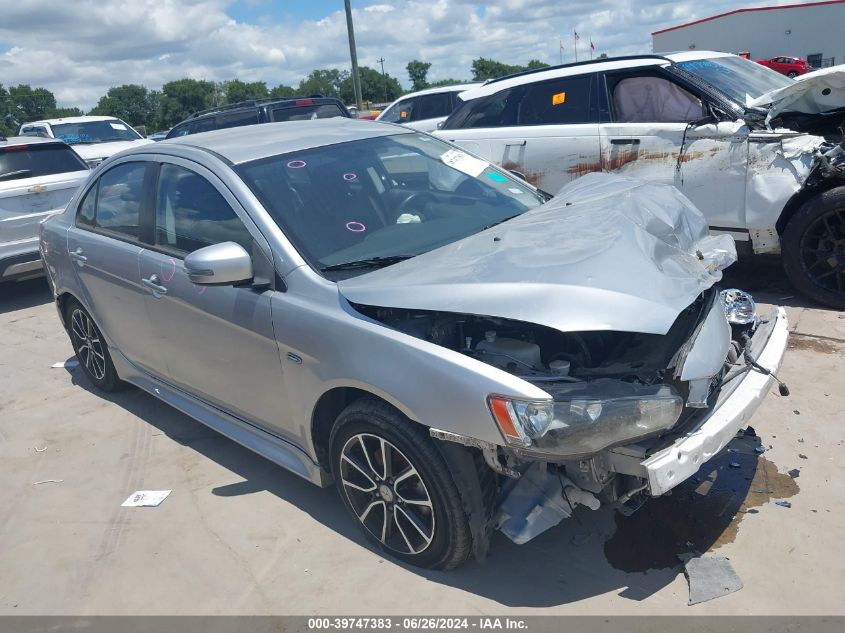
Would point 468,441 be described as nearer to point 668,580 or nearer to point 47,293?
point 668,580

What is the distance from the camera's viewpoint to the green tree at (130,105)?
73625 millimetres

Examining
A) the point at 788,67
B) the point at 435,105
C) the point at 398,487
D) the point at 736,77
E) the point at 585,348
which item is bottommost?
the point at 398,487

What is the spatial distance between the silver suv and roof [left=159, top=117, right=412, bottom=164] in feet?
0.07

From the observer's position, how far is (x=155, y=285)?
4.05m

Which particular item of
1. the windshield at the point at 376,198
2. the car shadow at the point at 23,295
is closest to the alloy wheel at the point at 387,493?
the windshield at the point at 376,198

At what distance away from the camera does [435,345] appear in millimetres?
2754

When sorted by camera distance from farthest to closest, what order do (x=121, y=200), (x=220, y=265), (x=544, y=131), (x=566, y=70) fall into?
1. (x=566, y=70)
2. (x=544, y=131)
3. (x=121, y=200)
4. (x=220, y=265)

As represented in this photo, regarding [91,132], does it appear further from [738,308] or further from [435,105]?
[738,308]

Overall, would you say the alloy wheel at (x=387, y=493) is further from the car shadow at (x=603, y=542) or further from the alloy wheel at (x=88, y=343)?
the alloy wheel at (x=88, y=343)

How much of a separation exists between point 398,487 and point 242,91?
82.2 m

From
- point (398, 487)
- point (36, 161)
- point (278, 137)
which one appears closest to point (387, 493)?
point (398, 487)

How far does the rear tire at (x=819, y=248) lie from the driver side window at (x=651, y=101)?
1.19 m

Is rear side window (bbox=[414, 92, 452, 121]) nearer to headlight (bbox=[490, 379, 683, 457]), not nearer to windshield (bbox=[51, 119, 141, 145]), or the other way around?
windshield (bbox=[51, 119, 141, 145])

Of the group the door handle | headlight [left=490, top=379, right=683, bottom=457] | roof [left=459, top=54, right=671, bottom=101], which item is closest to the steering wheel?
the door handle
